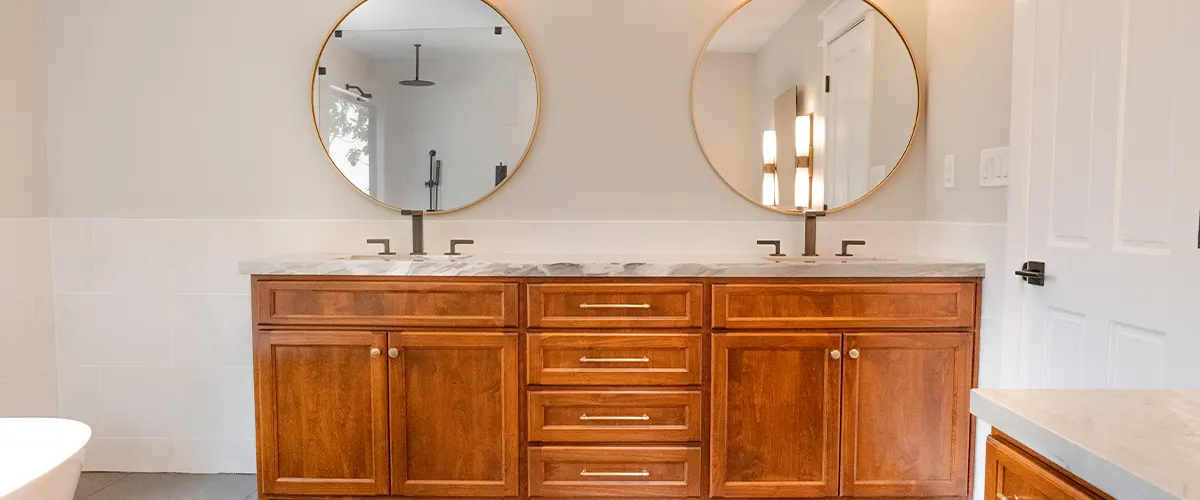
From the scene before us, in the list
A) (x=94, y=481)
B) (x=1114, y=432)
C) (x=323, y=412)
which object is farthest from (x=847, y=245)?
(x=94, y=481)

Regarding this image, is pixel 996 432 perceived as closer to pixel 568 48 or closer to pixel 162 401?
pixel 568 48

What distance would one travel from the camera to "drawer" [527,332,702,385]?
7.25 ft

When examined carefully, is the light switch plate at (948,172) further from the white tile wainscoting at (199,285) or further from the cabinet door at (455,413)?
the cabinet door at (455,413)

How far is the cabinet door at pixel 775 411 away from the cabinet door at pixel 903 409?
0.18ft

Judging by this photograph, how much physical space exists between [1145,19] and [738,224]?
1.37m

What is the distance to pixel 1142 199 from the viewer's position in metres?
1.63

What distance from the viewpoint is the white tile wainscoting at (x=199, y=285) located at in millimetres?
2723

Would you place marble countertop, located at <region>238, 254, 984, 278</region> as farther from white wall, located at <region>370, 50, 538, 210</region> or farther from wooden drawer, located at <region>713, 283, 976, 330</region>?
white wall, located at <region>370, 50, 538, 210</region>

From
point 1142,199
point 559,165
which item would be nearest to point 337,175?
point 559,165

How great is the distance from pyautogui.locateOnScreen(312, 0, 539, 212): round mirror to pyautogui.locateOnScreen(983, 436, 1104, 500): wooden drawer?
2.03 m

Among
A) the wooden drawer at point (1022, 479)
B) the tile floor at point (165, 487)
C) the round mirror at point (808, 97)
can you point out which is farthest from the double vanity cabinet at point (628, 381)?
the wooden drawer at point (1022, 479)

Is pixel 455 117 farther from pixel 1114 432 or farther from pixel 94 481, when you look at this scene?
pixel 1114 432

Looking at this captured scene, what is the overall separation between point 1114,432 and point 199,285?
284 cm

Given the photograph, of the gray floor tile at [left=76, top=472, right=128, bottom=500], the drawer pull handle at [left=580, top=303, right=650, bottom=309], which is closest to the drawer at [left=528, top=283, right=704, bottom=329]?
the drawer pull handle at [left=580, top=303, right=650, bottom=309]
